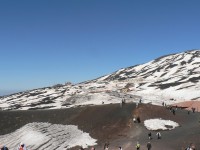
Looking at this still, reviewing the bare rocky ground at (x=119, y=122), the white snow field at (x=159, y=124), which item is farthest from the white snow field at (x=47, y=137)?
the white snow field at (x=159, y=124)

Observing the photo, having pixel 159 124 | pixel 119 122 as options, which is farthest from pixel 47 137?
pixel 159 124

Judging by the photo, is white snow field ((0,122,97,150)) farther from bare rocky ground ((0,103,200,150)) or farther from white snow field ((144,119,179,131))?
white snow field ((144,119,179,131))

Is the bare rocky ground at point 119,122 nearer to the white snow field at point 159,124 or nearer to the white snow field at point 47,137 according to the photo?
the white snow field at point 159,124

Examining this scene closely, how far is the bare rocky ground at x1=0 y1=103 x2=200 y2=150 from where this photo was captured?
62.7 meters

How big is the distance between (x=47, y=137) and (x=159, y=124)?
24981mm

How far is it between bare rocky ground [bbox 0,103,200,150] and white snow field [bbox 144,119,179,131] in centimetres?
132

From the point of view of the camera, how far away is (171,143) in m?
60.5

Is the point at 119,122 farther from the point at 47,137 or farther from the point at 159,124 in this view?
the point at 47,137

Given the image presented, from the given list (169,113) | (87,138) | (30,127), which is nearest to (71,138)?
(87,138)

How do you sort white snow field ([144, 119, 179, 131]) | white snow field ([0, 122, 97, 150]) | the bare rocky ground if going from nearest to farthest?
the bare rocky ground → white snow field ([0, 122, 97, 150]) → white snow field ([144, 119, 179, 131])

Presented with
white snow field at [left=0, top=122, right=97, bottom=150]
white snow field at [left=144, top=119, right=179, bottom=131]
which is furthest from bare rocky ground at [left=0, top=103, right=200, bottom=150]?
white snow field at [left=0, top=122, right=97, bottom=150]

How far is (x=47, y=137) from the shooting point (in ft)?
256

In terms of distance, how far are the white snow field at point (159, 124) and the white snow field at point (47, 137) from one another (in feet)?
41.3

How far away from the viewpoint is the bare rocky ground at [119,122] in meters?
62.7
